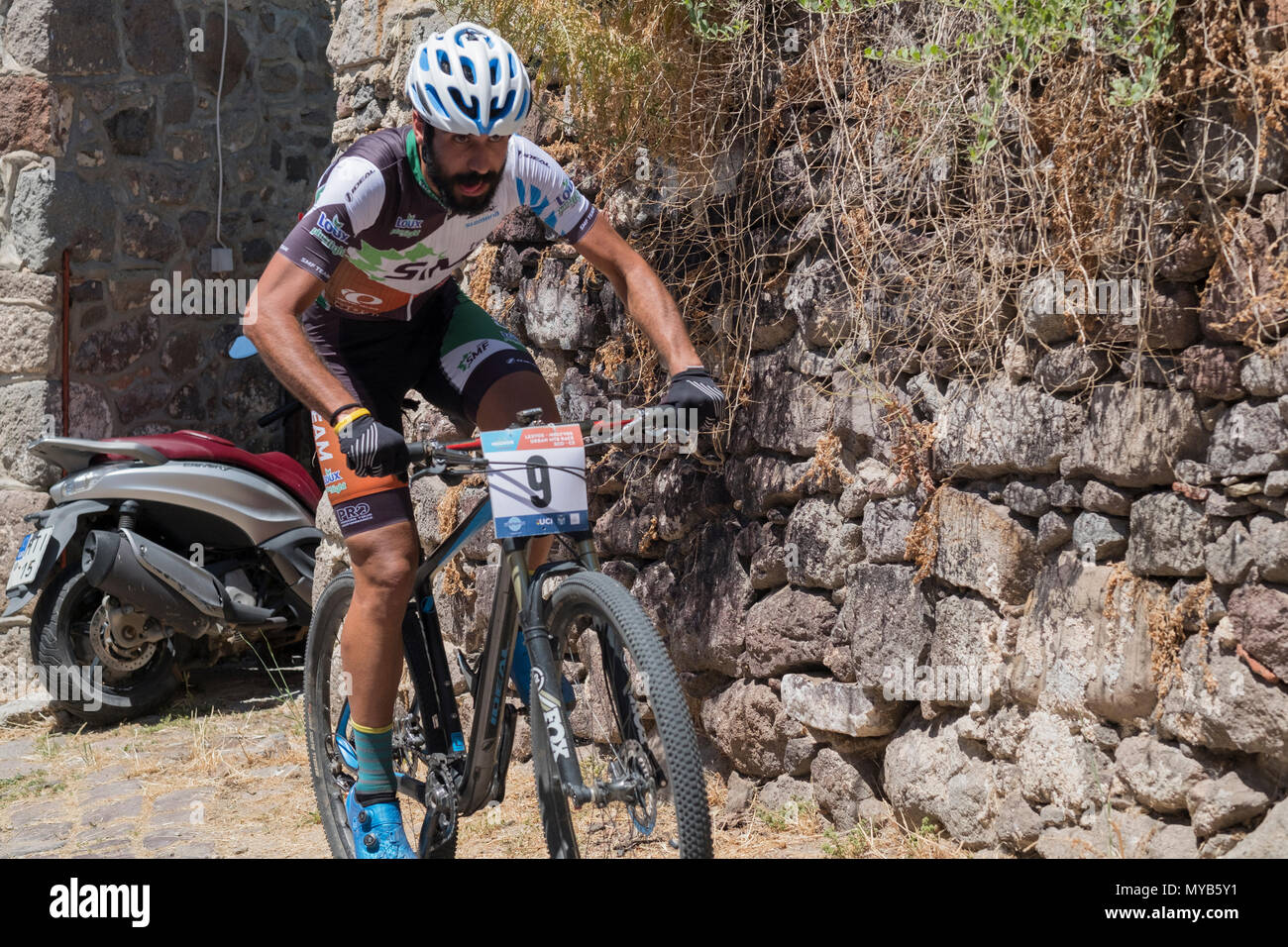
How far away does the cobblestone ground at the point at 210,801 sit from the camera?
3.55m

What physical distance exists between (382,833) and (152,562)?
8.29ft

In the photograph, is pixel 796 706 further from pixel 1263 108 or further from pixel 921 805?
pixel 1263 108

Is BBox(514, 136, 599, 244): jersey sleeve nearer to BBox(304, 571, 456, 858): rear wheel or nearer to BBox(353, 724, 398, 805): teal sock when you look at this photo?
BBox(304, 571, 456, 858): rear wheel

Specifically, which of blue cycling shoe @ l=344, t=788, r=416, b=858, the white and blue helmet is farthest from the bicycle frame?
the white and blue helmet

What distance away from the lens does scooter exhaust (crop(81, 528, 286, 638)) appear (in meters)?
5.04

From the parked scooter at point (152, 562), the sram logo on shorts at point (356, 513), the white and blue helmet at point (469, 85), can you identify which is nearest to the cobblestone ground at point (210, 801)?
the parked scooter at point (152, 562)

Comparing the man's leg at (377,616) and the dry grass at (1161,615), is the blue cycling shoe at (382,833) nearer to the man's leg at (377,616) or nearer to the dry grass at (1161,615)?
the man's leg at (377,616)

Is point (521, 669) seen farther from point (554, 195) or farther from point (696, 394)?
point (554, 195)

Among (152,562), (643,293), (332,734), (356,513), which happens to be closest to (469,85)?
(643,293)

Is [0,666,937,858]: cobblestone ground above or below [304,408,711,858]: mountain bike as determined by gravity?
below

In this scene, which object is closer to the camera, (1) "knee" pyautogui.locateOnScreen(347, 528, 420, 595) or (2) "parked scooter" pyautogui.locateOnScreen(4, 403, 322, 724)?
(1) "knee" pyautogui.locateOnScreen(347, 528, 420, 595)

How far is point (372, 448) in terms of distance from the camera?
245 cm

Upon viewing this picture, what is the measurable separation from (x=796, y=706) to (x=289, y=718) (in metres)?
2.73

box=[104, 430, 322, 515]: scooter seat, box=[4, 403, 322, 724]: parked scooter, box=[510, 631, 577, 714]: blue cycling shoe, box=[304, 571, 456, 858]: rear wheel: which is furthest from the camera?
box=[104, 430, 322, 515]: scooter seat
